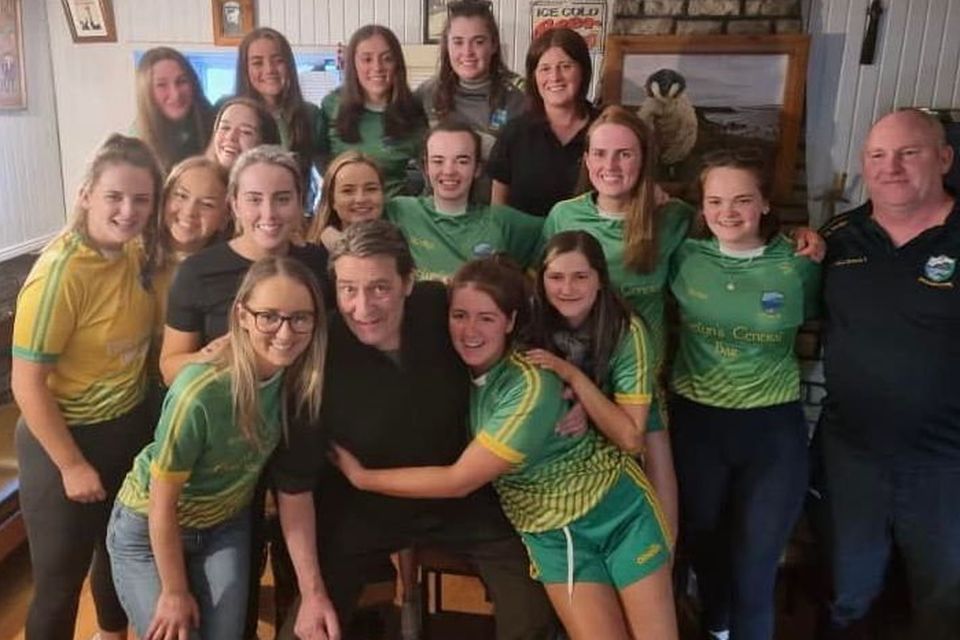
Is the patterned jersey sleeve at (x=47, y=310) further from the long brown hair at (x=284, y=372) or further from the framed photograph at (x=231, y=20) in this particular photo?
the framed photograph at (x=231, y=20)

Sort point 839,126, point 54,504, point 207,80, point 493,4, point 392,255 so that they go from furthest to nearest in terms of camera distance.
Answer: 1. point 207,80
2. point 493,4
3. point 839,126
4. point 54,504
5. point 392,255

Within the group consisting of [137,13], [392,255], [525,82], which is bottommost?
[392,255]

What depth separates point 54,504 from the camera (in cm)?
177

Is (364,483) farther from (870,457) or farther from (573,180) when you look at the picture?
(870,457)

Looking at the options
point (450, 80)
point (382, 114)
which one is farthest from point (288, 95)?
point (450, 80)

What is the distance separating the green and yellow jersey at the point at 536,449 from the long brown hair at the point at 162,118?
3.91 feet

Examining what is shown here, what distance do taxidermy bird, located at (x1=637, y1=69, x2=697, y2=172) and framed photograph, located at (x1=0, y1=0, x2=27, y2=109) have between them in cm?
260

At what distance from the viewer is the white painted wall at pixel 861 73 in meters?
2.84

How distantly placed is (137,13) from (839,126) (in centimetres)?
283

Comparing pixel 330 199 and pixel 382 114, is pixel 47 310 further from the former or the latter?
pixel 382 114

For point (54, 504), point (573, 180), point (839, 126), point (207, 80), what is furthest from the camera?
point (207, 80)

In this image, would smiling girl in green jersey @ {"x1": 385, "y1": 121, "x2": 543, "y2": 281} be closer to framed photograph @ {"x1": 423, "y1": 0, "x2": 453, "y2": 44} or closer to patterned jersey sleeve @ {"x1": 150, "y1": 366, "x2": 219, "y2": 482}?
patterned jersey sleeve @ {"x1": 150, "y1": 366, "x2": 219, "y2": 482}

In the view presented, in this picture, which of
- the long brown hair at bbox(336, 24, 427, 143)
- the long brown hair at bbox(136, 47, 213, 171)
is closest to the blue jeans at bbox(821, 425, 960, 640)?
the long brown hair at bbox(336, 24, 427, 143)

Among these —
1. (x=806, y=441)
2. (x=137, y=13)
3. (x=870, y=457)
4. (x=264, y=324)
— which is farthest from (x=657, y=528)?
(x=137, y=13)
